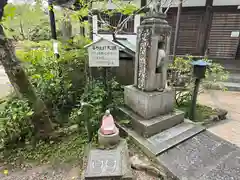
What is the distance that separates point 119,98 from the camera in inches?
158

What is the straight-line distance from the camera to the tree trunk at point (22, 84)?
230 cm

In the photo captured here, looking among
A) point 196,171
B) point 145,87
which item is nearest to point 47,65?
point 145,87

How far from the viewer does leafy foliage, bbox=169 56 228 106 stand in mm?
4117

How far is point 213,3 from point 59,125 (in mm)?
8830

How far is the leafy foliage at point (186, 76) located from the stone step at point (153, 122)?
3.56 ft

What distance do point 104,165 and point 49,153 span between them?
3.98 ft

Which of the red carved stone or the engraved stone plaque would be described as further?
the red carved stone

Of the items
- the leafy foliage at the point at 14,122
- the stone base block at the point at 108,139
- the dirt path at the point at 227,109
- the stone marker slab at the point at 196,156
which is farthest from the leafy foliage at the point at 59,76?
→ the dirt path at the point at 227,109

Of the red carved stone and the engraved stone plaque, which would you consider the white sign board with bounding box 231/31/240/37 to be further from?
the engraved stone plaque

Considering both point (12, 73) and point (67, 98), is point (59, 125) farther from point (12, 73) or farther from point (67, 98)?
point (12, 73)

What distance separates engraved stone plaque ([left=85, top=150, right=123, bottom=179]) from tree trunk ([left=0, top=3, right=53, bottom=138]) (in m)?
1.20

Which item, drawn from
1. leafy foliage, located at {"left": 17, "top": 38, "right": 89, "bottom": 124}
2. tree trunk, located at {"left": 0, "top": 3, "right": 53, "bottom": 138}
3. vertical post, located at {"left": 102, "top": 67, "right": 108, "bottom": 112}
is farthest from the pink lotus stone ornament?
leafy foliage, located at {"left": 17, "top": 38, "right": 89, "bottom": 124}

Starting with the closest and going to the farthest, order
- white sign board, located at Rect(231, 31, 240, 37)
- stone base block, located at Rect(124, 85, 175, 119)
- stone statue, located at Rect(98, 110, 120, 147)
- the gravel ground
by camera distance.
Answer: the gravel ground
stone statue, located at Rect(98, 110, 120, 147)
stone base block, located at Rect(124, 85, 175, 119)
white sign board, located at Rect(231, 31, 240, 37)

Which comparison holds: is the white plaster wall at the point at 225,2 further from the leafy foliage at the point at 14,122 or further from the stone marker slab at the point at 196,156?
the leafy foliage at the point at 14,122
